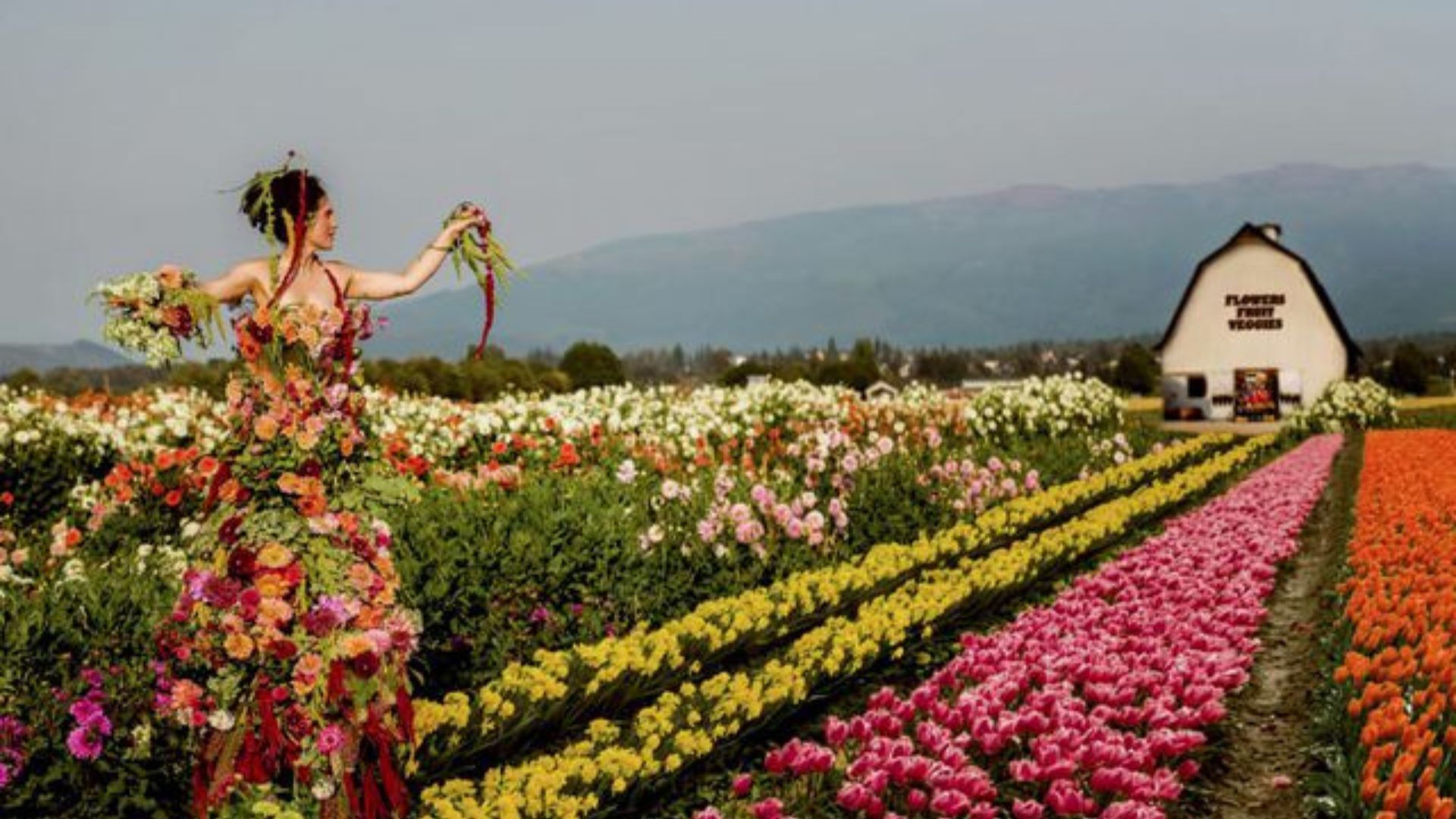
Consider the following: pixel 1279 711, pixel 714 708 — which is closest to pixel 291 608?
pixel 714 708

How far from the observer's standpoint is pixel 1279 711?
7.28 metres

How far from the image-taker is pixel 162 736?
5.27 meters

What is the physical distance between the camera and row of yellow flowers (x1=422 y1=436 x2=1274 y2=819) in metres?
5.10

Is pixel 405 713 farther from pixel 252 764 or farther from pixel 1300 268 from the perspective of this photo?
pixel 1300 268

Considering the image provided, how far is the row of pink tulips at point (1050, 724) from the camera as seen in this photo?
5.16 metres

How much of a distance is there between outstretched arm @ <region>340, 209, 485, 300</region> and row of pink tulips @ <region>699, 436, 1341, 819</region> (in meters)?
2.41

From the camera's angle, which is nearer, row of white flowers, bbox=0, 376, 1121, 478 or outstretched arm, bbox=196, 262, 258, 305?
outstretched arm, bbox=196, 262, 258, 305

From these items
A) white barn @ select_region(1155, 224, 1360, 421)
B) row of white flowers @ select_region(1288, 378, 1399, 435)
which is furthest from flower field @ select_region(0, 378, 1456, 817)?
white barn @ select_region(1155, 224, 1360, 421)

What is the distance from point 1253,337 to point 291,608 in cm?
4056

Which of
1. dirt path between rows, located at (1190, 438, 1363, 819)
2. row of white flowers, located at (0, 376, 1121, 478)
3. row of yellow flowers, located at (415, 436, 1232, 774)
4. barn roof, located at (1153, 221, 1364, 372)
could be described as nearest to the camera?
row of yellow flowers, located at (415, 436, 1232, 774)

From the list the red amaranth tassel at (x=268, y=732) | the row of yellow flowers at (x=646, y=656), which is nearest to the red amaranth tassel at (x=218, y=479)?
the red amaranth tassel at (x=268, y=732)

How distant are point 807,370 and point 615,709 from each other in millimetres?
79165

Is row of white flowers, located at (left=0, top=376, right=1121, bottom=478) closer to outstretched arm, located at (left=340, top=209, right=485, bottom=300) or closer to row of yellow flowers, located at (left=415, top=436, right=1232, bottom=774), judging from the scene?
row of yellow flowers, located at (left=415, top=436, right=1232, bottom=774)

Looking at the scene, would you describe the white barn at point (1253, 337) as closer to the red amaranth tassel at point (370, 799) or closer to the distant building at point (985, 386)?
the distant building at point (985, 386)
